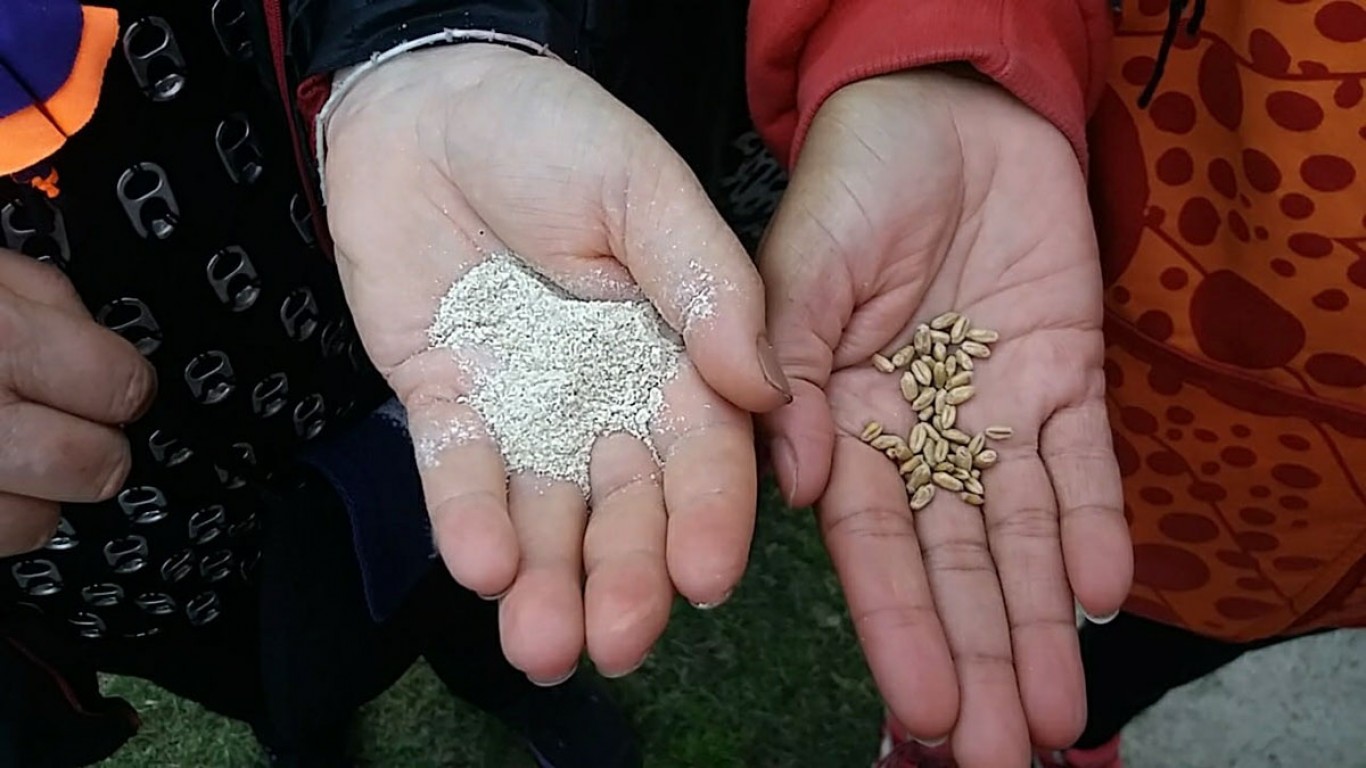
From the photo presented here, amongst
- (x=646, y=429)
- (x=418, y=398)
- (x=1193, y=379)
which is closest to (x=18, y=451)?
(x=418, y=398)

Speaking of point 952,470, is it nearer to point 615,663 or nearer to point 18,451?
point 615,663

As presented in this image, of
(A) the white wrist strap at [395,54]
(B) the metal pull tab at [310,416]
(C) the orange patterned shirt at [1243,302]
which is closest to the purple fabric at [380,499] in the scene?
(B) the metal pull tab at [310,416]

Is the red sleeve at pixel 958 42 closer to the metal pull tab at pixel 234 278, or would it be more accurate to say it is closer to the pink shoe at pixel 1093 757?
the metal pull tab at pixel 234 278

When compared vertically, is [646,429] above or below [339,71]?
below

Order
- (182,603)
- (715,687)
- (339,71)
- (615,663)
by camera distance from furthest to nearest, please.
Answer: (715,687) → (182,603) → (339,71) → (615,663)

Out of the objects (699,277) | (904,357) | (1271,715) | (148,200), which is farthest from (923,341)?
(1271,715)

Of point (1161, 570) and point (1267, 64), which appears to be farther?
point (1161, 570)

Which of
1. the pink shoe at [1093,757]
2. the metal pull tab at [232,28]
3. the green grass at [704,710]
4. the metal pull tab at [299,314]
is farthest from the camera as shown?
the green grass at [704,710]
